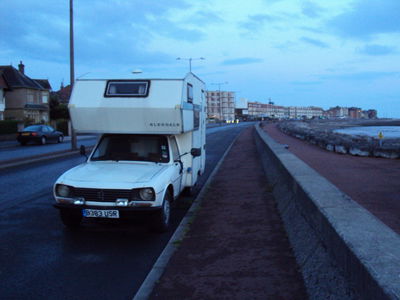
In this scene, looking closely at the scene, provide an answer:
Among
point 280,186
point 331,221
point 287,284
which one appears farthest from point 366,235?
point 280,186

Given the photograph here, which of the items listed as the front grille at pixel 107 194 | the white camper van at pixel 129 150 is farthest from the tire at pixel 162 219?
the front grille at pixel 107 194

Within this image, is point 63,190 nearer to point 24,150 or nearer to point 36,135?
point 24,150

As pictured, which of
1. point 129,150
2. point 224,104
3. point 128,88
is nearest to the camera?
point 128,88

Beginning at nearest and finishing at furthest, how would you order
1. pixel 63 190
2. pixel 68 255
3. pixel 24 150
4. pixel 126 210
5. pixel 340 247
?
1. pixel 340 247
2. pixel 68 255
3. pixel 126 210
4. pixel 63 190
5. pixel 24 150

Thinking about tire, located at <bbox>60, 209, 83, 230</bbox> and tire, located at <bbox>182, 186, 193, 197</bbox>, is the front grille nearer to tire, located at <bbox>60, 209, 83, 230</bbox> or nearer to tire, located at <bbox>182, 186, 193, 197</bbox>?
tire, located at <bbox>60, 209, 83, 230</bbox>

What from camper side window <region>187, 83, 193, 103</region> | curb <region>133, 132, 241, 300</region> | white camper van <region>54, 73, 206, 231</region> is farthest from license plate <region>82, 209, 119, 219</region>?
camper side window <region>187, 83, 193, 103</region>

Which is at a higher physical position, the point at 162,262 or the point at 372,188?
the point at 372,188

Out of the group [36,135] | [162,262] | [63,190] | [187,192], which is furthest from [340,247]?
[36,135]

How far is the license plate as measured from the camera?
6172 mm

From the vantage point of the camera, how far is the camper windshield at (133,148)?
7.68m

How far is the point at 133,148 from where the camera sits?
7820mm

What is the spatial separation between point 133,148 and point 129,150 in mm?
84

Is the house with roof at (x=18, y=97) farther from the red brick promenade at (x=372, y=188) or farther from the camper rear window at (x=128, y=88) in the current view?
the camper rear window at (x=128, y=88)

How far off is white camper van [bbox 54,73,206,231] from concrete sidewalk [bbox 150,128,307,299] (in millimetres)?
871
